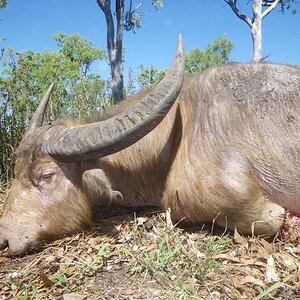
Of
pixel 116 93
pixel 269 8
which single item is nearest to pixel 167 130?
pixel 116 93

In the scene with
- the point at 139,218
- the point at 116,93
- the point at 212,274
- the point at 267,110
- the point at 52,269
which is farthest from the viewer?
the point at 116,93

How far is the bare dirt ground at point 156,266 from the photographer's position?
246 centimetres

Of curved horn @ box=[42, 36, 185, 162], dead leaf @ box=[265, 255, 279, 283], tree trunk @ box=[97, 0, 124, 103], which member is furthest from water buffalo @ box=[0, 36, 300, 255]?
tree trunk @ box=[97, 0, 124, 103]

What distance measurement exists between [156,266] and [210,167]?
1126 millimetres

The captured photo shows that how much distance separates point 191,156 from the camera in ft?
10.8

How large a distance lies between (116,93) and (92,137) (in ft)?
47.5

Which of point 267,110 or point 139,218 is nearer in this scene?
point 267,110

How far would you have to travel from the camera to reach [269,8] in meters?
17.7

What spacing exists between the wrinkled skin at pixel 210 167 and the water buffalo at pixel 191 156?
11 mm

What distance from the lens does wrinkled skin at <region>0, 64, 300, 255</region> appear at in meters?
3.16

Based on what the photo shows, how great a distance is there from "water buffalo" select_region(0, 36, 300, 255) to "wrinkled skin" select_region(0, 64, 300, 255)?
1 centimetres

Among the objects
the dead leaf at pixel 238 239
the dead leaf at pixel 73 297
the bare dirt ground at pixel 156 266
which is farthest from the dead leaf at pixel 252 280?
the dead leaf at pixel 73 297

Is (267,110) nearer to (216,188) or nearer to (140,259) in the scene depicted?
(216,188)

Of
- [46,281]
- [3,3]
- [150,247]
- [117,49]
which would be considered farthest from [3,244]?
[117,49]
